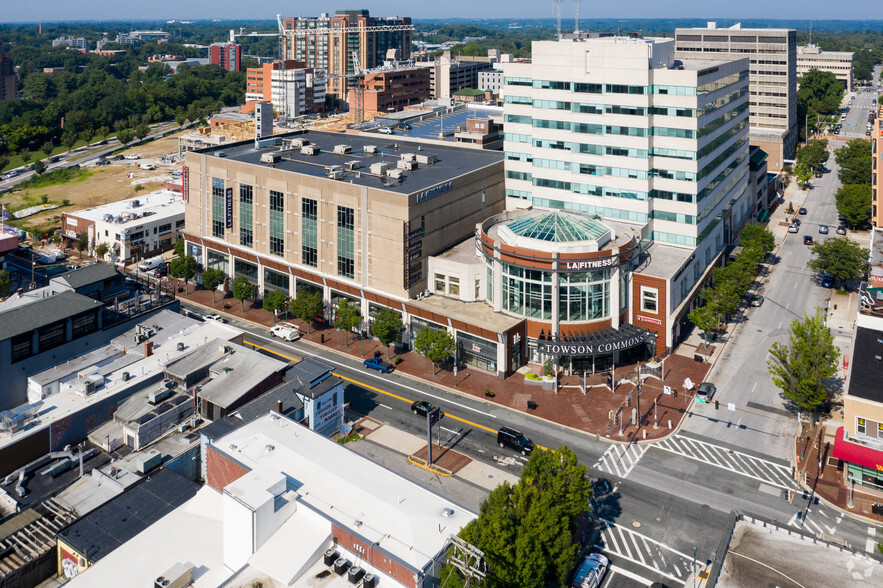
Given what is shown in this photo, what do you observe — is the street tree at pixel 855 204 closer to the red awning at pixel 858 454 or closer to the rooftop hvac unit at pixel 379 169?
the red awning at pixel 858 454

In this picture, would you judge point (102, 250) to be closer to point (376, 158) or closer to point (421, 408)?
point (376, 158)

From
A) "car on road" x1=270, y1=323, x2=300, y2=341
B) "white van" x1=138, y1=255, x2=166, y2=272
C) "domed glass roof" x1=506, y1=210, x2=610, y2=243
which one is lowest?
"car on road" x1=270, y1=323, x2=300, y2=341

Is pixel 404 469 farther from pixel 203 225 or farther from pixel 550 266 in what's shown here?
pixel 203 225

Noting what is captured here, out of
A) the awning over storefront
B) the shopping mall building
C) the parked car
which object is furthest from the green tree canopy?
the parked car

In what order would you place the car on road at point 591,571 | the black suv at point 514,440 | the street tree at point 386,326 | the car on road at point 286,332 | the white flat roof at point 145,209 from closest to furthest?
the car on road at point 591,571 < the black suv at point 514,440 < the street tree at point 386,326 < the car on road at point 286,332 < the white flat roof at point 145,209

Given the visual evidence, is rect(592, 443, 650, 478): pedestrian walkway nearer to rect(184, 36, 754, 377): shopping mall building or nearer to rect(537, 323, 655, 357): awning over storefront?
rect(537, 323, 655, 357): awning over storefront

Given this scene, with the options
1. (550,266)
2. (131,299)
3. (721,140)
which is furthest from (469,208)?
(131,299)

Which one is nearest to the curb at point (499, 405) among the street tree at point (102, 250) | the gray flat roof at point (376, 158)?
the gray flat roof at point (376, 158)
